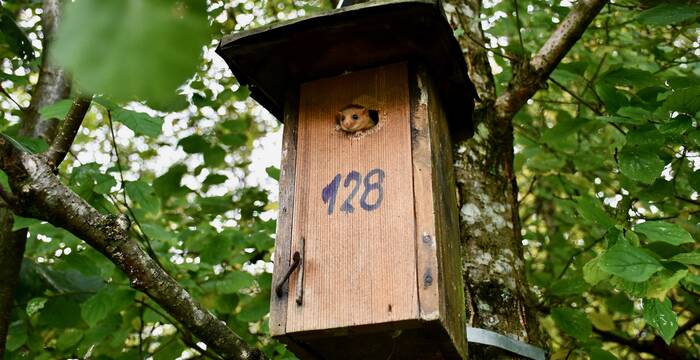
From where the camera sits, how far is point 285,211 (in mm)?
2146

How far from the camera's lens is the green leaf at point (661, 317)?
6.72 ft

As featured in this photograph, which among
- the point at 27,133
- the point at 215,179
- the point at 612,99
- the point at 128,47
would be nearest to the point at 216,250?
the point at 215,179

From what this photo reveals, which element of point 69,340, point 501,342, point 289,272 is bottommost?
point 501,342

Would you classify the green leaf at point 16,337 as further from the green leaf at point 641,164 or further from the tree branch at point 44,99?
the green leaf at point 641,164

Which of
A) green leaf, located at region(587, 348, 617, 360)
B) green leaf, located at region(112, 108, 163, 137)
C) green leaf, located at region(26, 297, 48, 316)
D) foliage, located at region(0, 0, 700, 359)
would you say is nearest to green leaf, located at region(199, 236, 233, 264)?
foliage, located at region(0, 0, 700, 359)

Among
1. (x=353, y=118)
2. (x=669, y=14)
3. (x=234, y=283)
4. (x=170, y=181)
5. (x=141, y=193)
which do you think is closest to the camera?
(x=353, y=118)

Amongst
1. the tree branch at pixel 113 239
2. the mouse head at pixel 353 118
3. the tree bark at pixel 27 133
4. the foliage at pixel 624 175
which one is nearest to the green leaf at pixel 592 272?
the foliage at pixel 624 175

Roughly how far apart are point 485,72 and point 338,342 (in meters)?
1.62

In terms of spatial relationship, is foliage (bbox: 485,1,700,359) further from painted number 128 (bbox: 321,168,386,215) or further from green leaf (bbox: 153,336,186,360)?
green leaf (bbox: 153,336,186,360)

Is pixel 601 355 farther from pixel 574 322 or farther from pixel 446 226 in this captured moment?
pixel 446 226

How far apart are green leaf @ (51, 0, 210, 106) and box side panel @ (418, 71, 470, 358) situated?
151 centimetres

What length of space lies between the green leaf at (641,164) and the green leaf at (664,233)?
39cm

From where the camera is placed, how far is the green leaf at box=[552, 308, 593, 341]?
2723 millimetres

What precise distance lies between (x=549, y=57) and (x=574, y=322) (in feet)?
3.47
